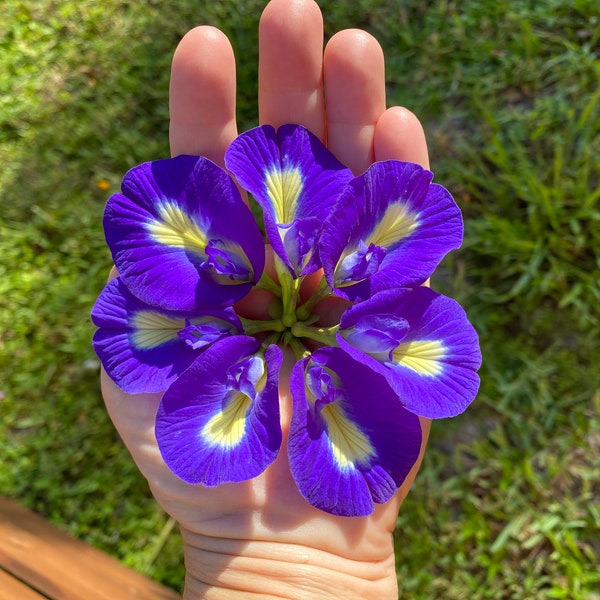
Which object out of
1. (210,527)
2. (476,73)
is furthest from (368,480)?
(476,73)

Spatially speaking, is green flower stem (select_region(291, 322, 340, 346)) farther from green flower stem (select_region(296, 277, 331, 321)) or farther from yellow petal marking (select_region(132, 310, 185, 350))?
yellow petal marking (select_region(132, 310, 185, 350))

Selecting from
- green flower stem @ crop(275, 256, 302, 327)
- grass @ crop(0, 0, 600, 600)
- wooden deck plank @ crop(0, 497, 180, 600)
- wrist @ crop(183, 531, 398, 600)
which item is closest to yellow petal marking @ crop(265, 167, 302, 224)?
green flower stem @ crop(275, 256, 302, 327)

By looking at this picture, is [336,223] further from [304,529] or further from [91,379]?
[91,379]

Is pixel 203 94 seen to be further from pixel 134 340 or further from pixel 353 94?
pixel 134 340

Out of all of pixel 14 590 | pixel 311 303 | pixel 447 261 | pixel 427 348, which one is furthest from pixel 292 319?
pixel 14 590

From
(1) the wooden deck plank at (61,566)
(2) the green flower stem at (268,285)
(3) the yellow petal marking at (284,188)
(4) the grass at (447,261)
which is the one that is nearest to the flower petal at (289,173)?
(3) the yellow petal marking at (284,188)

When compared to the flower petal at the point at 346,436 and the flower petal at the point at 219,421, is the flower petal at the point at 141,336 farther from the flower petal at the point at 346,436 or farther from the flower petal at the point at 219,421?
the flower petal at the point at 346,436
